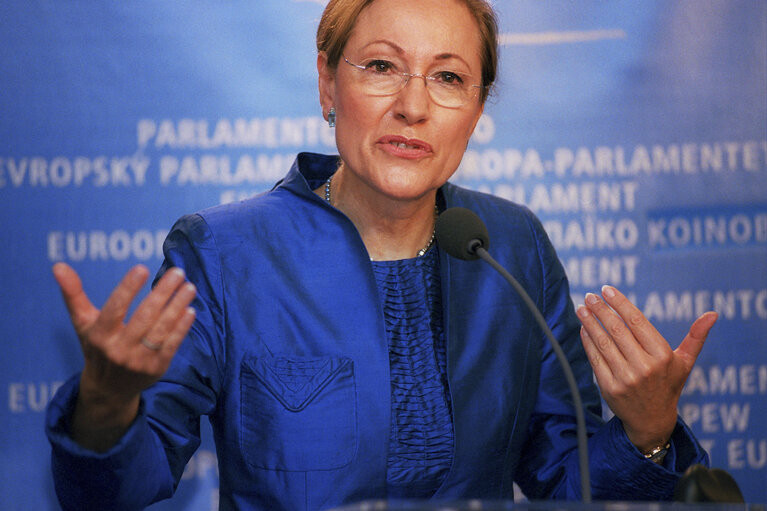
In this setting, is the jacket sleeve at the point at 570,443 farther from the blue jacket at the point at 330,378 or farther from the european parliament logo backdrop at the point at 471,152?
the european parliament logo backdrop at the point at 471,152

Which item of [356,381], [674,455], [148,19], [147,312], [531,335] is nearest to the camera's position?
[147,312]

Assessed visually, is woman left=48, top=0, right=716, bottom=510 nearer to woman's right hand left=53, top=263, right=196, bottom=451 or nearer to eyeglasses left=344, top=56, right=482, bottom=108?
eyeglasses left=344, top=56, right=482, bottom=108

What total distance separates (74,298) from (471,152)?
149 centimetres

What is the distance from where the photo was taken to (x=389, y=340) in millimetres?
1608

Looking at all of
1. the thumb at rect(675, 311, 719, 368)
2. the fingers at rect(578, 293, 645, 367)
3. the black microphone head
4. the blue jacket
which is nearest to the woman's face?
the blue jacket

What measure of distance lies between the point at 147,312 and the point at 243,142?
1.31m

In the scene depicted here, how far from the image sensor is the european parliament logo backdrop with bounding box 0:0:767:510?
225cm

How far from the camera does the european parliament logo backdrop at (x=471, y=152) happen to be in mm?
2250

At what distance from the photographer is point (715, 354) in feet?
7.68

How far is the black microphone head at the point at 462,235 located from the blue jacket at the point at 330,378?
36 cm

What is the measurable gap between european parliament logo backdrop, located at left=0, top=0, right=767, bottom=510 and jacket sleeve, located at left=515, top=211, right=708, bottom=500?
56 cm

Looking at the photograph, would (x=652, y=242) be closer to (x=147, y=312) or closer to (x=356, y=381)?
(x=356, y=381)

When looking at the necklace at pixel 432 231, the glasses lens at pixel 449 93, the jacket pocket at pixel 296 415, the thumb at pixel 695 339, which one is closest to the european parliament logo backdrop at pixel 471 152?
the necklace at pixel 432 231

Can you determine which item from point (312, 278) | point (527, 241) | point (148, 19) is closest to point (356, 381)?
point (312, 278)
